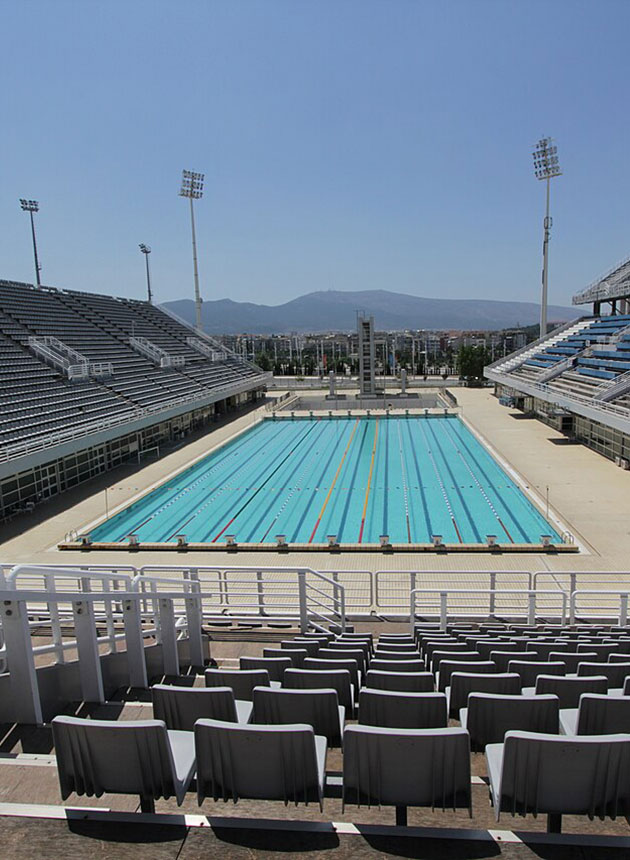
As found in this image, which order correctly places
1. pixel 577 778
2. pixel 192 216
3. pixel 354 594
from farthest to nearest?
pixel 192 216
pixel 354 594
pixel 577 778

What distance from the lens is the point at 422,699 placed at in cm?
308

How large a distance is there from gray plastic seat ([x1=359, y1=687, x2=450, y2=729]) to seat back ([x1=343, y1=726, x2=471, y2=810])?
0.66m

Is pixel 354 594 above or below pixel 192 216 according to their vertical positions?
below

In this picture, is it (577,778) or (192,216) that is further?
(192,216)

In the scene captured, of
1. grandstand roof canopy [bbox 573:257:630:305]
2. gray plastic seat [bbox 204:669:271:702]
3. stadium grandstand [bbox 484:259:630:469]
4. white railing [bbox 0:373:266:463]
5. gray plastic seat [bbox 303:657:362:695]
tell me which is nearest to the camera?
gray plastic seat [bbox 204:669:271:702]

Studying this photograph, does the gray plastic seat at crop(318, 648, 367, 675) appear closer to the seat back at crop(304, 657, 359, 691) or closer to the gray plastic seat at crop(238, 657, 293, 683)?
the seat back at crop(304, 657, 359, 691)

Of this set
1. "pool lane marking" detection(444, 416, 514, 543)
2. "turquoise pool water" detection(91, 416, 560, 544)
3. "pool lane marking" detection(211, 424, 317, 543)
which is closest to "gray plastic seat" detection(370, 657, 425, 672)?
"turquoise pool water" detection(91, 416, 560, 544)

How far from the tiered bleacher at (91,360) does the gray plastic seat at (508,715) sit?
1835 cm

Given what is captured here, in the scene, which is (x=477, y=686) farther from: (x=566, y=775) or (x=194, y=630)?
(x=194, y=630)

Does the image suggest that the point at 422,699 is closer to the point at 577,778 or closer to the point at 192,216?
the point at 577,778

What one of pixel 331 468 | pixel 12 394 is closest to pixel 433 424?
pixel 331 468

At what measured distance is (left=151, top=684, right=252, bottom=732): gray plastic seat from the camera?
2965mm

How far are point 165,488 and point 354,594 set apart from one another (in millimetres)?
11514

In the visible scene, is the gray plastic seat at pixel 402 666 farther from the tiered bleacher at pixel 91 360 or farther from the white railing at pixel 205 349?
the white railing at pixel 205 349
